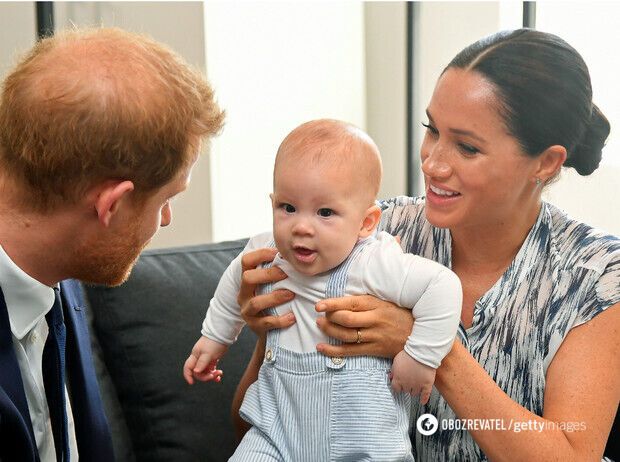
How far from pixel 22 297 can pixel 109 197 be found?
0.24m

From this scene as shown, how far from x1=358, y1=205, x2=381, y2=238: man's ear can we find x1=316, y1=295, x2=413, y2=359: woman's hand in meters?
0.12

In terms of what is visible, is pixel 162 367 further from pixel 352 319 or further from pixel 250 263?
pixel 352 319

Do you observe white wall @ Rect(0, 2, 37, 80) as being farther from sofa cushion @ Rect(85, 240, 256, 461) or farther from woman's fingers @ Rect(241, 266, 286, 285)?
woman's fingers @ Rect(241, 266, 286, 285)

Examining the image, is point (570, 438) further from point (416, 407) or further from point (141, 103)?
point (141, 103)

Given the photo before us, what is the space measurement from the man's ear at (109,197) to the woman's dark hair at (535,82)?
2.31 feet

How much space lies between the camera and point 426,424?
171 cm

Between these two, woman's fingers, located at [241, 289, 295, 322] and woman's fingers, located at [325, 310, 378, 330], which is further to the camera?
woman's fingers, located at [241, 289, 295, 322]

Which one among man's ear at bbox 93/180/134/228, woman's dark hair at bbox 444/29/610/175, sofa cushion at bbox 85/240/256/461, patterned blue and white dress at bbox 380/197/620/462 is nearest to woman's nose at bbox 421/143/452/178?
woman's dark hair at bbox 444/29/610/175

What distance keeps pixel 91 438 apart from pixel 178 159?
59 centimetres

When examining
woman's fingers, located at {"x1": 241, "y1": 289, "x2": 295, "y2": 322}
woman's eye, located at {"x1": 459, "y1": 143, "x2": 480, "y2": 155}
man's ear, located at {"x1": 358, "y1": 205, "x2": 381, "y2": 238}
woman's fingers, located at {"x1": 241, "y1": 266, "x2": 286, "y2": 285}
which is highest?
woman's eye, located at {"x1": 459, "y1": 143, "x2": 480, "y2": 155}

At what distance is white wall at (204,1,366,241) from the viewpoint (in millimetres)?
3635

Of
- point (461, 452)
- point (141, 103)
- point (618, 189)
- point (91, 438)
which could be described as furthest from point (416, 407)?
point (618, 189)

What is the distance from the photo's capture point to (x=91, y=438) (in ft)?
5.54

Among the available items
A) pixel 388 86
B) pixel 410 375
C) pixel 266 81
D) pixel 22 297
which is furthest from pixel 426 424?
pixel 388 86
